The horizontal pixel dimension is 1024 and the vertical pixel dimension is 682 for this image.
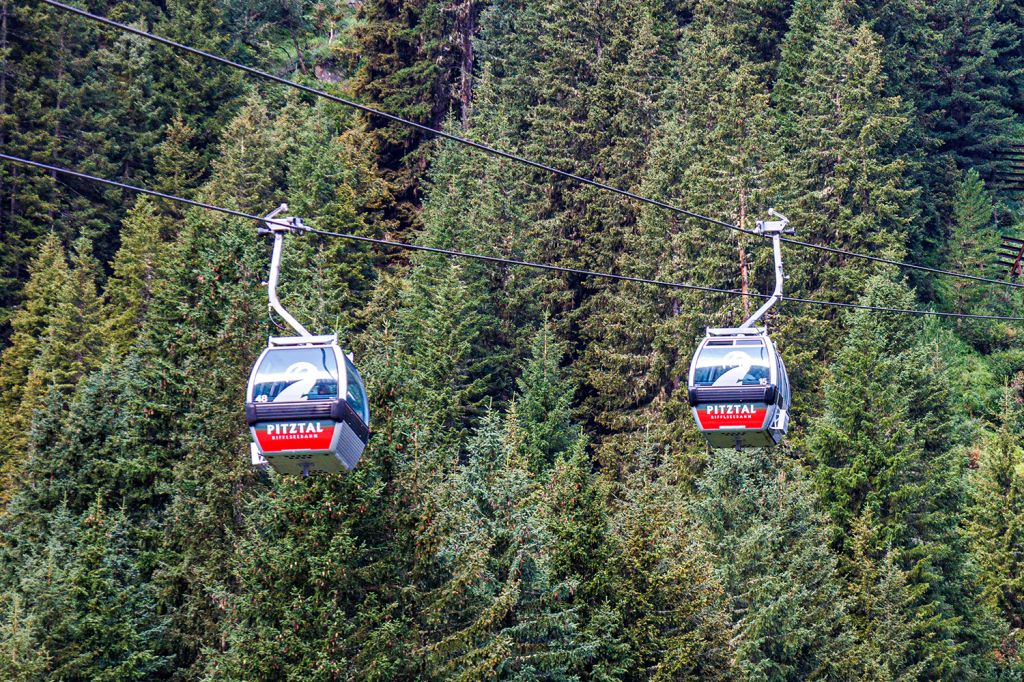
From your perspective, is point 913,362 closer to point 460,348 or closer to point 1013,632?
point 1013,632

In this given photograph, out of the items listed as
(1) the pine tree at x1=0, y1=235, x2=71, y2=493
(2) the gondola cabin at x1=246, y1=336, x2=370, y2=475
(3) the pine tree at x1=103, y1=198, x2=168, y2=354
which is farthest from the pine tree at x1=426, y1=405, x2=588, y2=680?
(3) the pine tree at x1=103, y1=198, x2=168, y2=354

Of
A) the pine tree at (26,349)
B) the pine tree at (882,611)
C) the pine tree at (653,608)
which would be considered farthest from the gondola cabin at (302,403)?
the pine tree at (26,349)

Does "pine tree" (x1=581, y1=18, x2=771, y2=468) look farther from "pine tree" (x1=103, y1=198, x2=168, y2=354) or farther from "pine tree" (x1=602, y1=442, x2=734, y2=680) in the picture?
"pine tree" (x1=103, y1=198, x2=168, y2=354)

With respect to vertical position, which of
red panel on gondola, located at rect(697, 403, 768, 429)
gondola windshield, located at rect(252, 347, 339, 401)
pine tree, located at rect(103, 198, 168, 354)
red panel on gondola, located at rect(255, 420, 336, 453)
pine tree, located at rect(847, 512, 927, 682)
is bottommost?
pine tree, located at rect(847, 512, 927, 682)

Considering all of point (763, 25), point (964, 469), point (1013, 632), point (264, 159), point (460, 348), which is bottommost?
point (1013, 632)

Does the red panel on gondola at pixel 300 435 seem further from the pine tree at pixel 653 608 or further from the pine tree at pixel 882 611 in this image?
the pine tree at pixel 882 611

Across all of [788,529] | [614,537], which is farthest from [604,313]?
[614,537]

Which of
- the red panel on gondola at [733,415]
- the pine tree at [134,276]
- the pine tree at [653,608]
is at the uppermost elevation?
the red panel on gondola at [733,415]
